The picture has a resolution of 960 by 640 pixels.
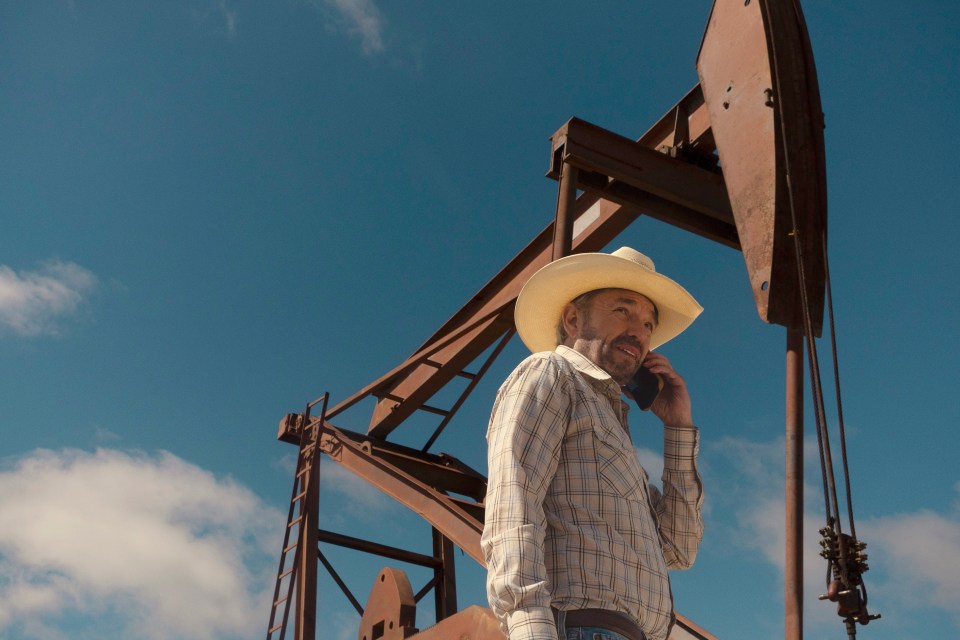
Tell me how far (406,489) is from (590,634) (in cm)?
712

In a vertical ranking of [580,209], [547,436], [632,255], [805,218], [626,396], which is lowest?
[547,436]

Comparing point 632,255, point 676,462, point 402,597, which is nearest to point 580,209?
point 402,597

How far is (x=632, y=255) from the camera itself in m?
3.72

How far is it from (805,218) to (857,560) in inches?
103

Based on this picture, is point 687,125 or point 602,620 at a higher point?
point 687,125

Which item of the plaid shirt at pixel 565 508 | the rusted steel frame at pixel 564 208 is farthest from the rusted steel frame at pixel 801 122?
the plaid shirt at pixel 565 508

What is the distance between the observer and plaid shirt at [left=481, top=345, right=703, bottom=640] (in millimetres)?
2447

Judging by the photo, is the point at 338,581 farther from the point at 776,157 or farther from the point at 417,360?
the point at 776,157

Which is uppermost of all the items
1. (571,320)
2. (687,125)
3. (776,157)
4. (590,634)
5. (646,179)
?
(687,125)

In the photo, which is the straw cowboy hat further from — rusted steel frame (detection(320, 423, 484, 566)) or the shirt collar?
rusted steel frame (detection(320, 423, 484, 566))

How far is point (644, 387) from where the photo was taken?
3334 millimetres

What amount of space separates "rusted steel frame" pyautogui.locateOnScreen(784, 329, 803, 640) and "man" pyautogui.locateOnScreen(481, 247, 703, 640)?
0.61 metres

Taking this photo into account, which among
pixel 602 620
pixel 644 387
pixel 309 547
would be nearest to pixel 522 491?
pixel 602 620

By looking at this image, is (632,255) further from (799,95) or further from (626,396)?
(799,95)
